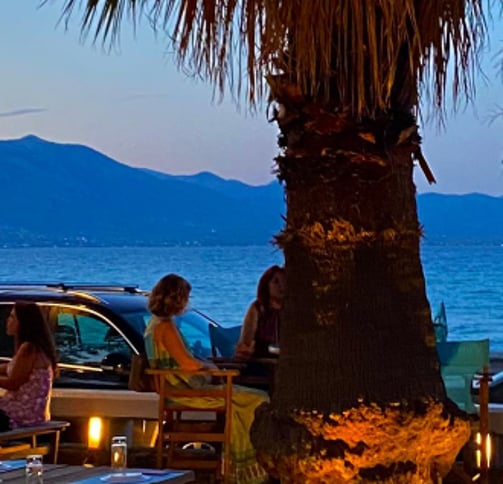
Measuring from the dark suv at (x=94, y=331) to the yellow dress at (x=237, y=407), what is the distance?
79cm

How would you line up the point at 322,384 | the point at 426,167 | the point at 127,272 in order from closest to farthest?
the point at 322,384
the point at 426,167
the point at 127,272

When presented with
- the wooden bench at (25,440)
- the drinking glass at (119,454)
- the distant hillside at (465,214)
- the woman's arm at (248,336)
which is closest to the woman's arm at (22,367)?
the wooden bench at (25,440)

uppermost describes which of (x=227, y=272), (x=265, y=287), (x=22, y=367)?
(x=265, y=287)

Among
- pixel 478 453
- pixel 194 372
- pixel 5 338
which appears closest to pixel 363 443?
pixel 194 372

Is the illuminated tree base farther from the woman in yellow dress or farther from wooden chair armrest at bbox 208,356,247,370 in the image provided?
wooden chair armrest at bbox 208,356,247,370

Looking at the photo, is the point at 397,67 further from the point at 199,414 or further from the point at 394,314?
the point at 199,414

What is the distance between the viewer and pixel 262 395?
7840 mm

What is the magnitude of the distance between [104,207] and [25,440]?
62947 mm

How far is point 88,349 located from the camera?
29.1 ft

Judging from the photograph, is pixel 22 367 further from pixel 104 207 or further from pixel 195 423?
pixel 104 207

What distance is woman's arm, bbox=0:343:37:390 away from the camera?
24.6ft

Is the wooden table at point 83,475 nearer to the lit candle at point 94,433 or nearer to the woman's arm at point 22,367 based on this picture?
the woman's arm at point 22,367

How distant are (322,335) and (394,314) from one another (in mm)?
273

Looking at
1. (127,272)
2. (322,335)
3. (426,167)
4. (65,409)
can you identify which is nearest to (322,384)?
(322,335)
